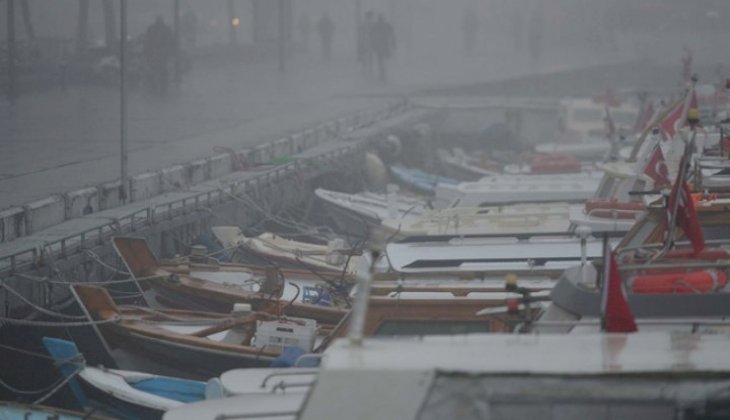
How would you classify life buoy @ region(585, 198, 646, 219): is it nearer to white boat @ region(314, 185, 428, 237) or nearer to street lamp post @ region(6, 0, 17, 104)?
white boat @ region(314, 185, 428, 237)

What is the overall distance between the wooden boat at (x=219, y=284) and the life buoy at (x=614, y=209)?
8.91 feet

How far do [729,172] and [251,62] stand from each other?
32.0 meters

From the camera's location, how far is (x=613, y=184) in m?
17.6

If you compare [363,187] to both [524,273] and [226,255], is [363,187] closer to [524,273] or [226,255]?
[226,255]

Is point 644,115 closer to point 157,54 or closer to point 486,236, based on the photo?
point 157,54

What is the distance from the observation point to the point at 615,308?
6805 millimetres

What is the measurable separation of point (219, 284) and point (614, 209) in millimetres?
3974

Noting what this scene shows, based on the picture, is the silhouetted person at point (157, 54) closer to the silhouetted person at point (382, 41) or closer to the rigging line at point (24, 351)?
the silhouetted person at point (382, 41)

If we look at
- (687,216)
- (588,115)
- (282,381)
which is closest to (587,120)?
(588,115)

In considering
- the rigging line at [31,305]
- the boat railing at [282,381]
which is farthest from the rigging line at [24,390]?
the boat railing at [282,381]

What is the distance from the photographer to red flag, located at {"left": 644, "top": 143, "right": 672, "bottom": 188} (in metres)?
14.3

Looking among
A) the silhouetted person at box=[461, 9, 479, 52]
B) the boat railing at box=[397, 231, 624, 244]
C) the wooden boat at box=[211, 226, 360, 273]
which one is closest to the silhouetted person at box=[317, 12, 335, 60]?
the silhouetted person at box=[461, 9, 479, 52]

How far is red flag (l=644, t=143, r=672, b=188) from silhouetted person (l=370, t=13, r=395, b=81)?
2889 centimetres

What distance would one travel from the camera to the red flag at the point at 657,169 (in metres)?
14.3
